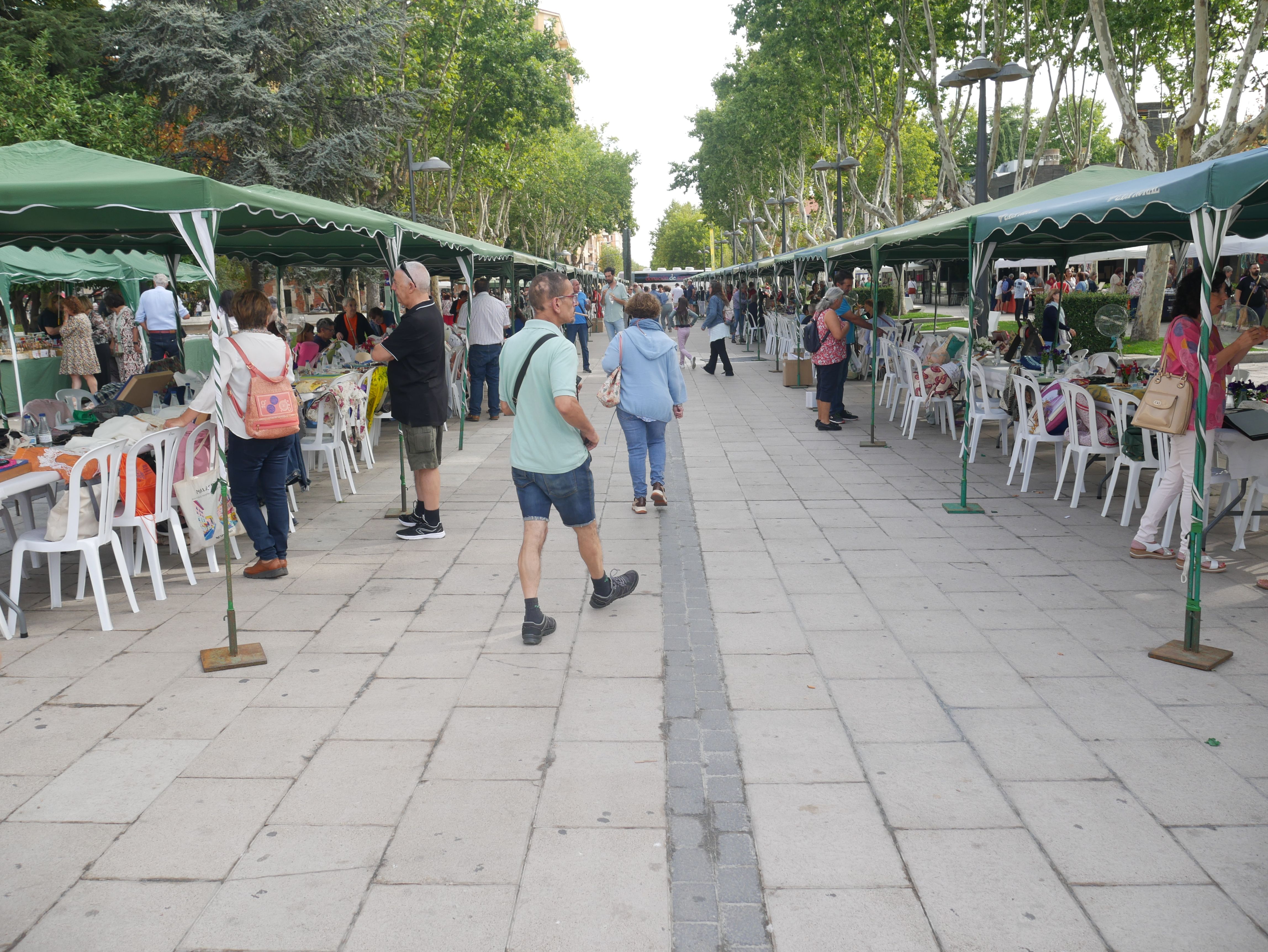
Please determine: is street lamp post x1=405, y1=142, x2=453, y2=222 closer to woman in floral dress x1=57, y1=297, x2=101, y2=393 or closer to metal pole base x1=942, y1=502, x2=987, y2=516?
woman in floral dress x1=57, y1=297, x2=101, y2=393

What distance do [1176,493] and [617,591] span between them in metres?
3.44

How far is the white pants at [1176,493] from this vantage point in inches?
223

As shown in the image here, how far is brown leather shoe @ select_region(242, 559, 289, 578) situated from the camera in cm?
602

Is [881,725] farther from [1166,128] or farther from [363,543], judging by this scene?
[1166,128]

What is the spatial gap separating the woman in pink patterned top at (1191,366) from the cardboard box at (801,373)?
1087cm

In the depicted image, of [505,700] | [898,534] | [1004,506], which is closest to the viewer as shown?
[505,700]

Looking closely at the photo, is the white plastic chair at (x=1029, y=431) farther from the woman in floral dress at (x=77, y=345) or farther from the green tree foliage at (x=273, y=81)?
the green tree foliage at (x=273, y=81)

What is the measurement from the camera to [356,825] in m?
3.21

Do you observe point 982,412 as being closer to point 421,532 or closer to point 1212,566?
point 1212,566

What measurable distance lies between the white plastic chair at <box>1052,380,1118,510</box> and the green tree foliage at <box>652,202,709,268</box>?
335 feet

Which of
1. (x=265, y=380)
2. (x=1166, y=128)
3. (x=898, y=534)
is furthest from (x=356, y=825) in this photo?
(x=1166, y=128)

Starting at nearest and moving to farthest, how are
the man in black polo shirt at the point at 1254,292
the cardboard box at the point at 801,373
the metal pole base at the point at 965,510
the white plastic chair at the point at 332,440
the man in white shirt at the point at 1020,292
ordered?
the metal pole base at the point at 965,510
the white plastic chair at the point at 332,440
the cardboard box at the point at 801,373
the man in black polo shirt at the point at 1254,292
the man in white shirt at the point at 1020,292

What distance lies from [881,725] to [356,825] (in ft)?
6.62

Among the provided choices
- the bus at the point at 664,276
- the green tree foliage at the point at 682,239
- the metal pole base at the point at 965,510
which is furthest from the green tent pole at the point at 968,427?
the green tree foliage at the point at 682,239
